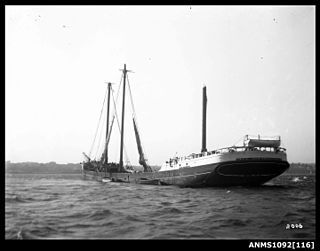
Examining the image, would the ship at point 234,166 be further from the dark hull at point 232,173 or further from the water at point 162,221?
the water at point 162,221

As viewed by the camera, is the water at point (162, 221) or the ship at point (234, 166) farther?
the ship at point (234, 166)

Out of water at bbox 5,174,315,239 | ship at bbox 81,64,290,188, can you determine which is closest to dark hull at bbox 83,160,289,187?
ship at bbox 81,64,290,188

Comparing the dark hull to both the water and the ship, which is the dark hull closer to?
the ship

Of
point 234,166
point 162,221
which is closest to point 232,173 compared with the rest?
point 234,166

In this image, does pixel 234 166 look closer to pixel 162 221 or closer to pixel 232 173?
pixel 232 173

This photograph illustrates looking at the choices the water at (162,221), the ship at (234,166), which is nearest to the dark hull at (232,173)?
the ship at (234,166)

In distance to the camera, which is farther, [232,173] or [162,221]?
[232,173]

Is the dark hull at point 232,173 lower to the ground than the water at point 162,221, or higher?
higher

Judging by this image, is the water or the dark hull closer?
the water

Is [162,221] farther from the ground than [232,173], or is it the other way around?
[232,173]

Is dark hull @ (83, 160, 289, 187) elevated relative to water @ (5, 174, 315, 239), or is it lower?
elevated
